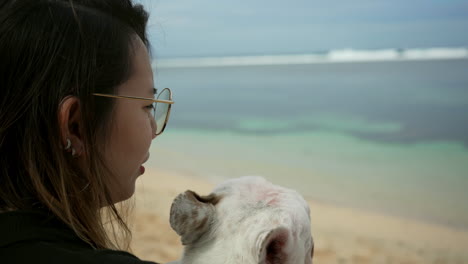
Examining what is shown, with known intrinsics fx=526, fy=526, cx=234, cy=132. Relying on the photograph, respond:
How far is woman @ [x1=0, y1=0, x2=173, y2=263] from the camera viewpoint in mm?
1124

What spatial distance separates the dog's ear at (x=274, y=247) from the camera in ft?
3.49

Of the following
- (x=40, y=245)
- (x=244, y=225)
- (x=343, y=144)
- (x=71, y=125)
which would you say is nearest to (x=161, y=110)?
(x=71, y=125)

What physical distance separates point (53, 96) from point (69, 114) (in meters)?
0.05

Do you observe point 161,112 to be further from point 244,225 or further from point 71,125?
point 244,225

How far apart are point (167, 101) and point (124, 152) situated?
24 centimetres

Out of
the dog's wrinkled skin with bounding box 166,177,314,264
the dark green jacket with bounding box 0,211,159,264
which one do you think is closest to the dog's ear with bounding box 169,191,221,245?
the dog's wrinkled skin with bounding box 166,177,314,264

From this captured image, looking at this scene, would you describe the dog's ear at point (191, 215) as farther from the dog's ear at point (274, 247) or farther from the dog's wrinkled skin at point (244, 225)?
the dog's ear at point (274, 247)

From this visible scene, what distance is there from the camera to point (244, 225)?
1140 mm

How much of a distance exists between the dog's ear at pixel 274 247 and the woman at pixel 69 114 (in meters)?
0.26

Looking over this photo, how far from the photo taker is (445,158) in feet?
22.5

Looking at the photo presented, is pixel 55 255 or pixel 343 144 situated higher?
pixel 55 255

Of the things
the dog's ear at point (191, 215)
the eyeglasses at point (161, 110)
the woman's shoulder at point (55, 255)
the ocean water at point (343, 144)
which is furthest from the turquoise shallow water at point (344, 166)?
the woman's shoulder at point (55, 255)

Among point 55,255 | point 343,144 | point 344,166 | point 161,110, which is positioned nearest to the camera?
point 55,255

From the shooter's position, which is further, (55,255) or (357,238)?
(357,238)
